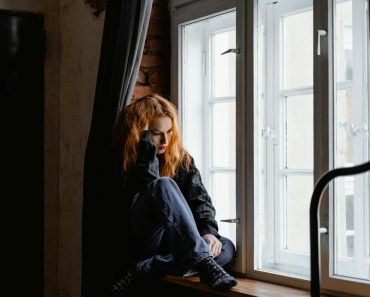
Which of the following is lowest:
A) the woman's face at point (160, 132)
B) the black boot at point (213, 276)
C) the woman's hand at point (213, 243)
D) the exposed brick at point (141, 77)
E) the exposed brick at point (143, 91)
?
the black boot at point (213, 276)

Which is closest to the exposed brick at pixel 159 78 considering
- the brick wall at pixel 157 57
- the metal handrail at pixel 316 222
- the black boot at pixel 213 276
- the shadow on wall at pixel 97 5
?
the brick wall at pixel 157 57

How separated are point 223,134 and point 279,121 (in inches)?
17.6

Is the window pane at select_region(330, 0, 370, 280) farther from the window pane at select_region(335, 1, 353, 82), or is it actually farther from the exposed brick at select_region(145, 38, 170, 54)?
the exposed brick at select_region(145, 38, 170, 54)

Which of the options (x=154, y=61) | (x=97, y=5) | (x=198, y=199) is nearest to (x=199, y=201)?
(x=198, y=199)

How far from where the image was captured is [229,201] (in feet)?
10.6

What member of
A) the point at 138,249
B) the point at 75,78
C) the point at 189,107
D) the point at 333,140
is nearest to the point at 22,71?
the point at 75,78

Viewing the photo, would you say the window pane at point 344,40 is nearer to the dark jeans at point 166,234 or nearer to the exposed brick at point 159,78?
the dark jeans at point 166,234

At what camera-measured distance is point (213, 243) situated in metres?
2.81

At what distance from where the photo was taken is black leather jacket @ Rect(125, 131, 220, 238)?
2859 millimetres

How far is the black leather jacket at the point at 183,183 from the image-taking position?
286 cm

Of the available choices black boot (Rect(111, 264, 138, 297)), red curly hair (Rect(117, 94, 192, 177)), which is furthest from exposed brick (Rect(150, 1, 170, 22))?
black boot (Rect(111, 264, 138, 297))

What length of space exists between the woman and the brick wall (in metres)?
0.32

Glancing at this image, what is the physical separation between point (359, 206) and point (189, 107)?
1163 mm

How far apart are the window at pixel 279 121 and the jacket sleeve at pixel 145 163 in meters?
0.38
